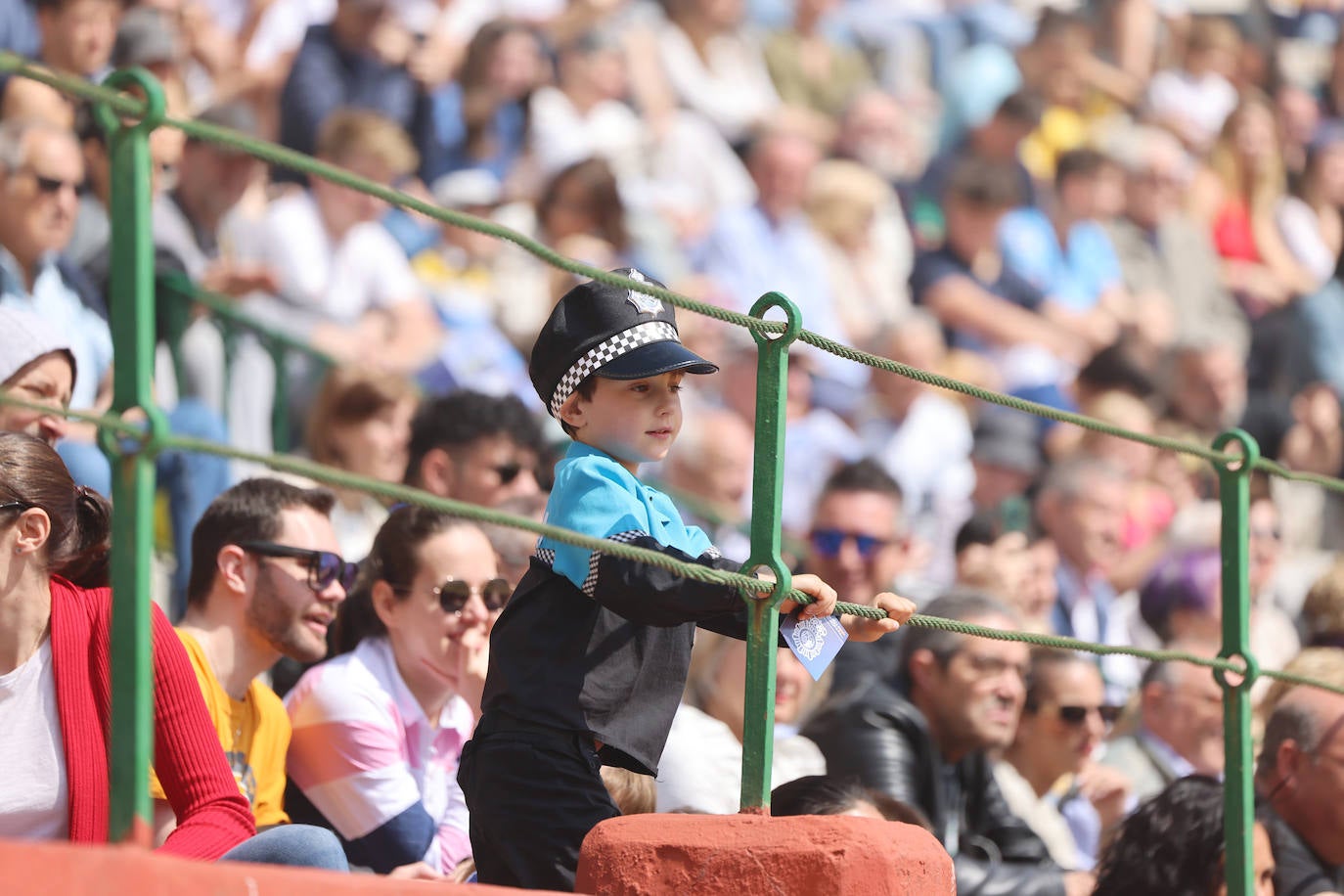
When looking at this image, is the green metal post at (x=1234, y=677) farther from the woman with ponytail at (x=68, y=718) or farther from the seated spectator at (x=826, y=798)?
the woman with ponytail at (x=68, y=718)

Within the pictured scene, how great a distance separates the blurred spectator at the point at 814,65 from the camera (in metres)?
12.9

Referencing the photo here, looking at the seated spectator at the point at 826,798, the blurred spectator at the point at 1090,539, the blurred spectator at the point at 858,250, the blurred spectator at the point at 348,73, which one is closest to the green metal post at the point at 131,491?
the seated spectator at the point at 826,798

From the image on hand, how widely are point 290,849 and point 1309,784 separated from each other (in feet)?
8.72

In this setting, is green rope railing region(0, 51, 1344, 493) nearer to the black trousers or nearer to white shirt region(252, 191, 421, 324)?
the black trousers

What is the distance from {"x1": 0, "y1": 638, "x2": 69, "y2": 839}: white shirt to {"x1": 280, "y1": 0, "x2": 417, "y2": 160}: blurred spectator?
6.19 meters

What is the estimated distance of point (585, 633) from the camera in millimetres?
3471

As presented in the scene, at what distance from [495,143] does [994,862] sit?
6.06m

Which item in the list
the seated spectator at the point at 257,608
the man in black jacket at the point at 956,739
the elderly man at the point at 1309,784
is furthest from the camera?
the man in black jacket at the point at 956,739

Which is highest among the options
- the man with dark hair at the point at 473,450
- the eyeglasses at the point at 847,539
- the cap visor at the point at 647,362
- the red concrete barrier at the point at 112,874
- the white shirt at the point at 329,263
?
the white shirt at the point at 329,263

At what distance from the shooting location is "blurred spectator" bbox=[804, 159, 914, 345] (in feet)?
36.1

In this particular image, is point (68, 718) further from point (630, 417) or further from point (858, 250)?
point (858, 250)

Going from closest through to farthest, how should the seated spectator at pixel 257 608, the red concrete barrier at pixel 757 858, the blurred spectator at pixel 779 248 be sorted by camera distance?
the red concrete barrier at pixel 757 858
the seated spectator at pixel 257 608
the blurred spectator at pixel 779 248

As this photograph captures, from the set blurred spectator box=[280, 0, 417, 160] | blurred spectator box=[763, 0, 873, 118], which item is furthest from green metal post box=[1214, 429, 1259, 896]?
blurred spectator box=[763, 0, 873, 118]

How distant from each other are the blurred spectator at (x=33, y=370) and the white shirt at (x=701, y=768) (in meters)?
1.58
